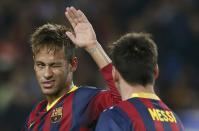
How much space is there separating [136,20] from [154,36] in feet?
3.44

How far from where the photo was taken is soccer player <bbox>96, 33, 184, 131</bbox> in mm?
4469

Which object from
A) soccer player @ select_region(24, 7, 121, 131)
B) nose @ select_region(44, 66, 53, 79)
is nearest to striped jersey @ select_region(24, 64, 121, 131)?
soccer player @ select_region(24, 7, 121, 131)

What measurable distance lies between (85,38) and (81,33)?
0.23 ft

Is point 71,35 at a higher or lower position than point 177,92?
higher

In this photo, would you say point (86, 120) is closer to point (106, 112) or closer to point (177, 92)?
point (106, 112)

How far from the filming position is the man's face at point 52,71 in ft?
17.2

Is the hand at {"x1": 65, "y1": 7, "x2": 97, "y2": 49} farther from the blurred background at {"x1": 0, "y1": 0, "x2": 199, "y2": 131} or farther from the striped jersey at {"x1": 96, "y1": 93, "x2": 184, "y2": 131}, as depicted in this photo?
the blurred background at {"x1": 0, "y1": 0, "x2": 199, "y2": 131}

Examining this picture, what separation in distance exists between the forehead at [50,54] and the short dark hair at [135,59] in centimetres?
60

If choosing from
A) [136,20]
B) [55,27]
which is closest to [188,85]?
[136,20]

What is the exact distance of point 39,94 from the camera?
10633mm

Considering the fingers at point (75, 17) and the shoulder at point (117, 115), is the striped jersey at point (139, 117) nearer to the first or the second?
the shoulder at point (117, 115)

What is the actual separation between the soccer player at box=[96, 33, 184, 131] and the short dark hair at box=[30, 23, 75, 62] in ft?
2.10

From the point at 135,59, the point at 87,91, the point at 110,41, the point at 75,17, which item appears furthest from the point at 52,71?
the point at 110,41

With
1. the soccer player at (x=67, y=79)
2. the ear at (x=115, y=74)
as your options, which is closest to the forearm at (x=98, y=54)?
the soccer player at (x=67, y=79)
